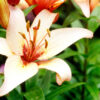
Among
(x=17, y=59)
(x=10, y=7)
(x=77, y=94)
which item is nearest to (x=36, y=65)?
(x=17, y=59)

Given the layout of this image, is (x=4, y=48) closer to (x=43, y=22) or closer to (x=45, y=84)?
(x=43, y=22)

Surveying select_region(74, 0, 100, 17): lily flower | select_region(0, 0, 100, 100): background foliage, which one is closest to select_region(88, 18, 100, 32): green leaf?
select_region(0, 0, 100, 100): background foliage

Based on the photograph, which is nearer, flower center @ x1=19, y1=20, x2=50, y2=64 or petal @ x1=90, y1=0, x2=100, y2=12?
flower center @ x1=19, y1=20, x2=50, y2=64

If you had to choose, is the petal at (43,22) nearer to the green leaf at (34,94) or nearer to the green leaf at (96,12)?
the green leaf at (34,94)

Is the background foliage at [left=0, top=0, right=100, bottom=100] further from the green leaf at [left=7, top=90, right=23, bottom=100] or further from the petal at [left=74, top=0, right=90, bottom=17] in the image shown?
the petal at [left=74, top=0, right=90, bottom=17]

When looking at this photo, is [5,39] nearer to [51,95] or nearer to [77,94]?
[51,95]

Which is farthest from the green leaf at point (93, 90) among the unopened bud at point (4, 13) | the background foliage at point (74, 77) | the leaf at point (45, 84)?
the unopened bud at point (4, 13)

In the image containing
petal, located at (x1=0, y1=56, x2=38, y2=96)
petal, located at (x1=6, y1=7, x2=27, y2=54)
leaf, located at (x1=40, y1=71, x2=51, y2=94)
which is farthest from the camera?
leaf, located at (x1=40, y1=71, x2=51, y2=94)
